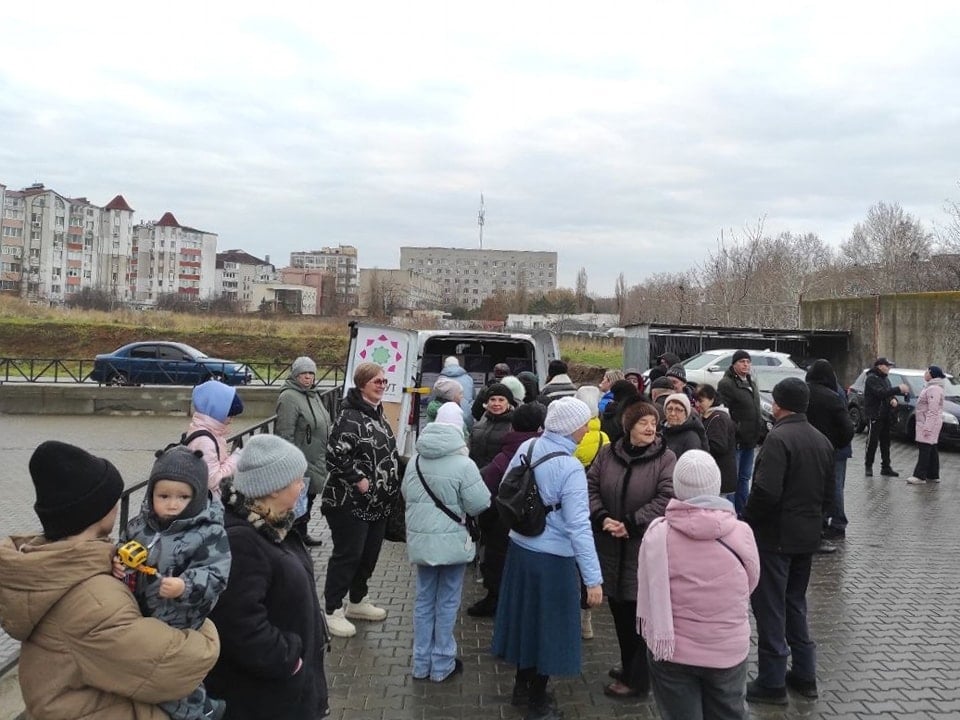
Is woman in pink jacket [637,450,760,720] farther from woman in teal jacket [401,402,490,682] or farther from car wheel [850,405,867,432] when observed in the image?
car wheel [850,405,867,432]

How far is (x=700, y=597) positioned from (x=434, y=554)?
190 centimetres

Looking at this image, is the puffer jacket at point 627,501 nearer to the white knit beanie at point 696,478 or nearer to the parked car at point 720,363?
the white knit beanie at point 696,478

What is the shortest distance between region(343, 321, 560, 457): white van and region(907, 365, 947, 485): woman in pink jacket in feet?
19.3

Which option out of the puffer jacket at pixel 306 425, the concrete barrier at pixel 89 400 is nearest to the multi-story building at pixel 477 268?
the concrete barrier at pixel 89 400

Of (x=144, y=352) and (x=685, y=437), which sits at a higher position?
(x=685, y=437)

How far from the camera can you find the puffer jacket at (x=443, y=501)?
4.86 metres

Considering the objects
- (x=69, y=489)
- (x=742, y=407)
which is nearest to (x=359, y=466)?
(x=69, y=489)

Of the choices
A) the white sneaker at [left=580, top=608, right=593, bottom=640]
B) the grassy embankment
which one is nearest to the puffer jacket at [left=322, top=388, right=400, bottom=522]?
the white sneaker at [left=580, top=608, right=593, bottom=640]

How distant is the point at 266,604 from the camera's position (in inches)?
115

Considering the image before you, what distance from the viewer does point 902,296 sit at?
931 inches

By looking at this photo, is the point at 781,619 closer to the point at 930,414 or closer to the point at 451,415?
the point at 451,415

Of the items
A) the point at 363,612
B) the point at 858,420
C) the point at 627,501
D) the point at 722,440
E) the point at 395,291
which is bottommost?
the point at 363,612

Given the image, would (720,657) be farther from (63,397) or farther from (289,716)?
(63,397)

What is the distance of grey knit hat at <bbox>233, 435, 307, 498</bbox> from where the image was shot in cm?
299
